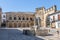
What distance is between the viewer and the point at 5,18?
61.8m

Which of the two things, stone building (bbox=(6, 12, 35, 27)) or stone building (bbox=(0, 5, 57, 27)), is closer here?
stone building (bbox=(0, 5, 57, 27))

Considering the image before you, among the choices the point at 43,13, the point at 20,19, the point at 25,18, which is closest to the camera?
the point at 43,13

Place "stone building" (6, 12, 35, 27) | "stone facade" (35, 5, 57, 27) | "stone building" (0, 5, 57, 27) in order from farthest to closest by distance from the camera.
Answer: "stone building" (6, 12, 35, 27) < "stone building" (0, 5, 57, 27) < "stone facade" (35, 5, 57, 27)

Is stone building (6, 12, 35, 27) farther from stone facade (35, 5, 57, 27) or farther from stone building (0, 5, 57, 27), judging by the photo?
stone facade (35, 5, 57, 27)

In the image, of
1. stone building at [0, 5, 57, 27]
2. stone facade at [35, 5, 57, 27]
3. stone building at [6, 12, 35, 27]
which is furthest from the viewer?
stone building at [6, 12, 35, 27]

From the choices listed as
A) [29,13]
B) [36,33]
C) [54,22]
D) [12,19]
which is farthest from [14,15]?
[36,33]

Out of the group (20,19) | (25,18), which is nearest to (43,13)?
(25,18)

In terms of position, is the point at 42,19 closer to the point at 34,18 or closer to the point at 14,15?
the point at 34,18

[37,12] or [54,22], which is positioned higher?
[37,12]

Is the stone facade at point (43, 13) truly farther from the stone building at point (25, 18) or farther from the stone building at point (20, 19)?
the stone building at point (20, 19)

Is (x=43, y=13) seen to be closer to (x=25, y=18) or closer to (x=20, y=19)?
(x=25, y=18)

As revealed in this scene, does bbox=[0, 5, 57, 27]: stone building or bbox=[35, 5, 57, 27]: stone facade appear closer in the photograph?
bbox=[35, 5, 57, 27]: stone facade

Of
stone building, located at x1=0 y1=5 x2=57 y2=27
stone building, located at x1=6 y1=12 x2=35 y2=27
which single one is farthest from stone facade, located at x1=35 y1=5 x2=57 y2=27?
stone building, located at x1=6 y1=12 x2=35 y2=27

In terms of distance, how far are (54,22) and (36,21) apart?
1539 cm
